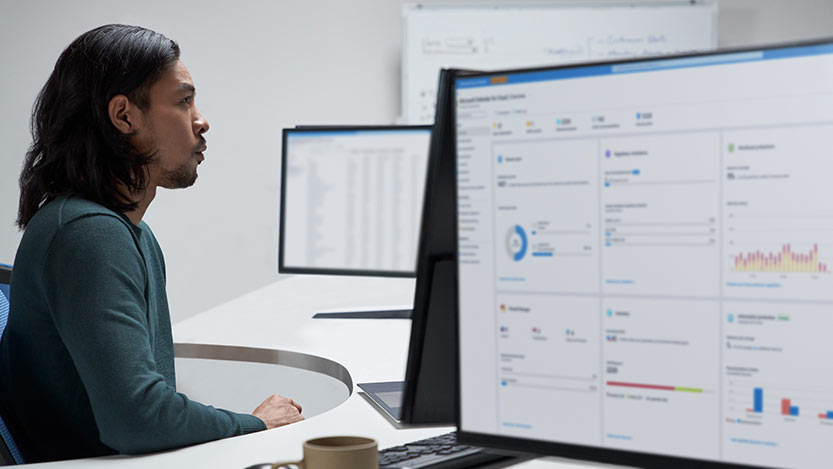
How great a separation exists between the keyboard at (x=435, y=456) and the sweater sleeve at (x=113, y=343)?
0.96ft

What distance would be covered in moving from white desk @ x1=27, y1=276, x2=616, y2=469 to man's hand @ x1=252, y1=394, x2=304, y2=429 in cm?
11

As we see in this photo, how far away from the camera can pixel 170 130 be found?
122cm

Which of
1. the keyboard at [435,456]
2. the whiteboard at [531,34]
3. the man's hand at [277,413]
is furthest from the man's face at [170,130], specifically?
the whiteboard at [531,34]

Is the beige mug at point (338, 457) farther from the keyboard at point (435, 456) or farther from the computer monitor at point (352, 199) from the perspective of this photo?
the computer monitor at point (352, 199)

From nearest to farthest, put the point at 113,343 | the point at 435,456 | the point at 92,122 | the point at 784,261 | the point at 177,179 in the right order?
the point at 784,261 < the point at 435,456 < the point at 113,343 < the point at 92,122 < the point at 177,179

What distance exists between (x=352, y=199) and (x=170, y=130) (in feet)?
2.01

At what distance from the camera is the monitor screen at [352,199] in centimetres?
174

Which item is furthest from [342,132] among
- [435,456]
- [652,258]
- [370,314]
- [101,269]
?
[652,258]

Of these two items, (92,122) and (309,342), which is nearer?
(92,122)

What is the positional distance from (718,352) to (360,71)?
10.5 feet

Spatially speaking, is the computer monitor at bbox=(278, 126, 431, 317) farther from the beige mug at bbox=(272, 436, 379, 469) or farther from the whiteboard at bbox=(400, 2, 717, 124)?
the whiteboard at bbox=(400, 2, 717, 124)

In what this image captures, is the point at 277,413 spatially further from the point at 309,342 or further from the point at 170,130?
the point at 170,130

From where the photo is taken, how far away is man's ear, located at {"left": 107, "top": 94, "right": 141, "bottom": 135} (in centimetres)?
115

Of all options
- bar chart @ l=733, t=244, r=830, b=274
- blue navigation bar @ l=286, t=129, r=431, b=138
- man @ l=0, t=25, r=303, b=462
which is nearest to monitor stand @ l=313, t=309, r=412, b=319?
blue navigation bar @ l=286, t=129, r=431, b=138
